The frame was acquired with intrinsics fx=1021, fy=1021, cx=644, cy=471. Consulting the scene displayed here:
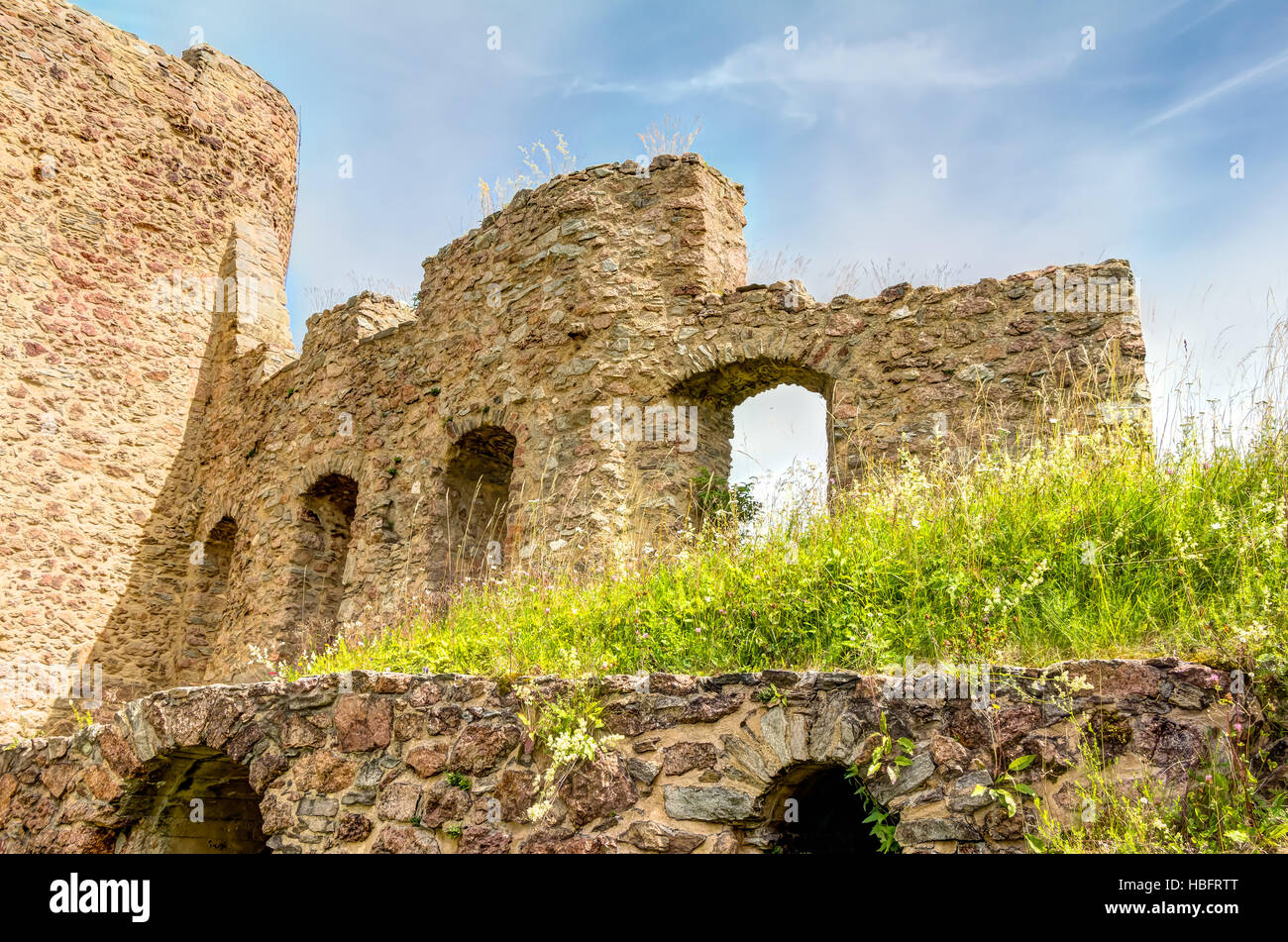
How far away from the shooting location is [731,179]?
358 inches

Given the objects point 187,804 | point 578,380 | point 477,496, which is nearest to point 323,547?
point 477,496

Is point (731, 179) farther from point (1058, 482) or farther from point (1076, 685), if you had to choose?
point (1076, 685)

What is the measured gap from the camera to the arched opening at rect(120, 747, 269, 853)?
604cm

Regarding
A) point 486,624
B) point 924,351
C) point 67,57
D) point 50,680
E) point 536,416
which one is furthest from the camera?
point 67,57

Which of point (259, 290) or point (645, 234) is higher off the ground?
point (259, 290)

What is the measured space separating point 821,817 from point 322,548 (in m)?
7.59

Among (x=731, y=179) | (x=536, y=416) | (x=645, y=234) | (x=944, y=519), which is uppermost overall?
(x=731, y=179)

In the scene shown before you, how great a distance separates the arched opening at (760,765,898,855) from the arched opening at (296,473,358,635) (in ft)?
22.7

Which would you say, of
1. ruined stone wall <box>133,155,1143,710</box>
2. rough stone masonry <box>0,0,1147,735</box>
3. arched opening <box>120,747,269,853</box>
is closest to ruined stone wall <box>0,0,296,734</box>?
rough stone masonry <box>0,0,1147,735</box>

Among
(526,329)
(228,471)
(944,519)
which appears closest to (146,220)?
(228,471)

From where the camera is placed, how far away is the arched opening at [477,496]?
937 cm

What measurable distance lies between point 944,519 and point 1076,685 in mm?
1439
